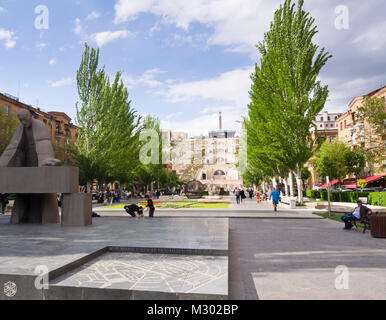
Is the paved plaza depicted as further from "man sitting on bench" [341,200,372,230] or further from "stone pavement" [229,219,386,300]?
"man sitting on bench" [341,200,372,230]

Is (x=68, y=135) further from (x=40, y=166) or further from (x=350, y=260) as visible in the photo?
(x=350, y=260)

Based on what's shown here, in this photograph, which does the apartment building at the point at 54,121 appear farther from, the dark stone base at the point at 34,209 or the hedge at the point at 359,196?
the hedge at the point at 359,196

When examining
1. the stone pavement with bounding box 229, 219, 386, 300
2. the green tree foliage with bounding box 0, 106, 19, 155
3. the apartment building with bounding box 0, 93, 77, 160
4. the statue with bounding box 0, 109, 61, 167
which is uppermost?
the apartment building with bounding box 0, 93, 77, 160

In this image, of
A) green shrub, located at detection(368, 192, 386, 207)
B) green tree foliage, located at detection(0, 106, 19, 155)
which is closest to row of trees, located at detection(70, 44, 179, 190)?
green tree foliage, located at detection(0, 106, 19, 155)

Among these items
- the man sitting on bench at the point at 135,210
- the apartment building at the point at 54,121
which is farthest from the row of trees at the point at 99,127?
the man sitting on bench at the point at 135,210

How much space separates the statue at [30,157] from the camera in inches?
409

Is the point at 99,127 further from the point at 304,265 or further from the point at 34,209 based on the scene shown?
the point at 304,265

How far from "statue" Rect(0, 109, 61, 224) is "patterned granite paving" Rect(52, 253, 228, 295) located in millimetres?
5970

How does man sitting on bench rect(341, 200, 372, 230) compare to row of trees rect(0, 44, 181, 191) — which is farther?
row of trees rect(0, 44, 181, 191)

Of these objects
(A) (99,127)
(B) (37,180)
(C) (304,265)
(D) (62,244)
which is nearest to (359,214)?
(C) (304,265)

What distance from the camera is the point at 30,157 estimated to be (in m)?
10.8

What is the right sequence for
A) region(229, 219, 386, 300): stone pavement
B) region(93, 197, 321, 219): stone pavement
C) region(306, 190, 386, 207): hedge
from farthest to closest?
region(306, 190, 386, 207): hedge → region(93, 197, 321, 219): stone pavement → region(229, 219, 386, 300): stone pavement

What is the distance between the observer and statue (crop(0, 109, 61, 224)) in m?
10.4
